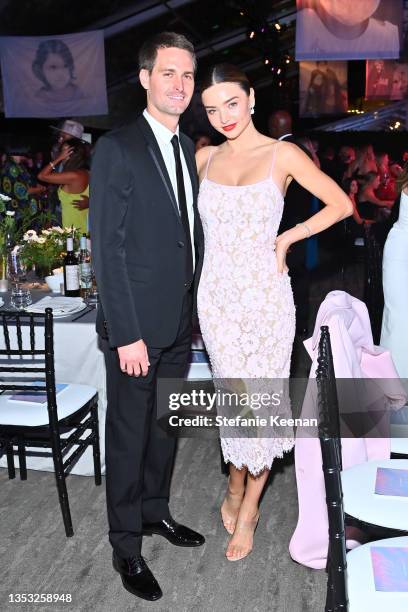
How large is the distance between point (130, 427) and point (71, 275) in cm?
131

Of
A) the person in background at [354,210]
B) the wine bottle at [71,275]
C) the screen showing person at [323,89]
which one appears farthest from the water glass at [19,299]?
the screen showing person at [323,89]

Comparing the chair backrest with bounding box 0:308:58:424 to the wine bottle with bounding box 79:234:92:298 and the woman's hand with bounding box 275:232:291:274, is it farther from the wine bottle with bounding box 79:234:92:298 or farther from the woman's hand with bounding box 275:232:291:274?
the woman's hand with bounding box 275:232:291:274

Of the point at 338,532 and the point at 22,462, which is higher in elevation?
the point at 338,532

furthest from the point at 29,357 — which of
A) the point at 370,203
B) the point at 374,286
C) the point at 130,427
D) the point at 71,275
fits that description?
the point at 370,203

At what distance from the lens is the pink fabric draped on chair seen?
209 centimetres

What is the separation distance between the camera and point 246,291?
2346mm

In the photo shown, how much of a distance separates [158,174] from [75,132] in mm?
3045

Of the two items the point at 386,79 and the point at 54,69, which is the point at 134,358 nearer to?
the point at 54,69

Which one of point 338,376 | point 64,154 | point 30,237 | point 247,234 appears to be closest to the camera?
point 338,376

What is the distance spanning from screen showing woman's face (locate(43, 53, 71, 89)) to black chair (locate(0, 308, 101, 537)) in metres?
5.12

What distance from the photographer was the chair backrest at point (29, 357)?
251 centimetres

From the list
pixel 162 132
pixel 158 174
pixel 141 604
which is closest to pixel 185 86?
pixel 162 132

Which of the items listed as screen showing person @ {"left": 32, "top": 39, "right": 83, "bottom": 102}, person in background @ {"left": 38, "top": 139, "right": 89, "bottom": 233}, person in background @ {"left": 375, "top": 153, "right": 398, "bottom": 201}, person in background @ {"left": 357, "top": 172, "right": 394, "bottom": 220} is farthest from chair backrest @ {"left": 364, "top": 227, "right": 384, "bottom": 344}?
person in background @ {"left": 375, "top": 153, "right": 398, "bottom": 201}

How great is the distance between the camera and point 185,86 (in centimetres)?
212
